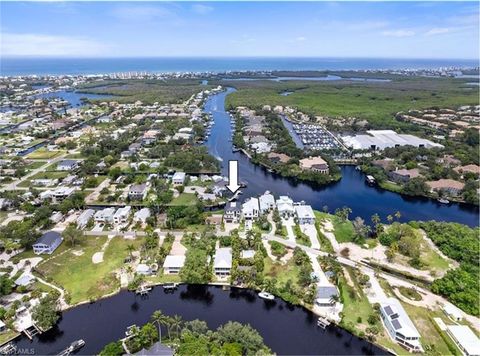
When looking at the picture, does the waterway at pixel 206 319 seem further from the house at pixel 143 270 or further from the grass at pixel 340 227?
the grass at pixel 340 227

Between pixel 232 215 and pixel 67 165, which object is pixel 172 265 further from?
pixel 67 165

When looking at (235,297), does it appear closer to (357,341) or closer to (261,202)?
(357,341)

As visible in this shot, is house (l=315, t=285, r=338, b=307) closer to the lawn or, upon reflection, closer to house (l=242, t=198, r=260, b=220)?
house (l=242, t=198, r=260, b=220)

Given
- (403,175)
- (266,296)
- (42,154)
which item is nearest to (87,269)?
(266,296)

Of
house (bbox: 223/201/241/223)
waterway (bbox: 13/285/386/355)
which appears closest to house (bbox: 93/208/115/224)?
waterway (bbox: 13/285/386/355)

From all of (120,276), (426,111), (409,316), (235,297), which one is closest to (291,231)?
(235,297)

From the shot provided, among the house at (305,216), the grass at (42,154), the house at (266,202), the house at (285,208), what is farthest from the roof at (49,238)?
the grass at (42,154)

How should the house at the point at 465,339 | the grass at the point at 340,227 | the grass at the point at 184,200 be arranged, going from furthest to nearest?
the grass at the point at 184,200
the grass at the point at 340,227
the house at the point at 465,339

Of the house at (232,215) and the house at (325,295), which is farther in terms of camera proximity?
the house at (232,215)
